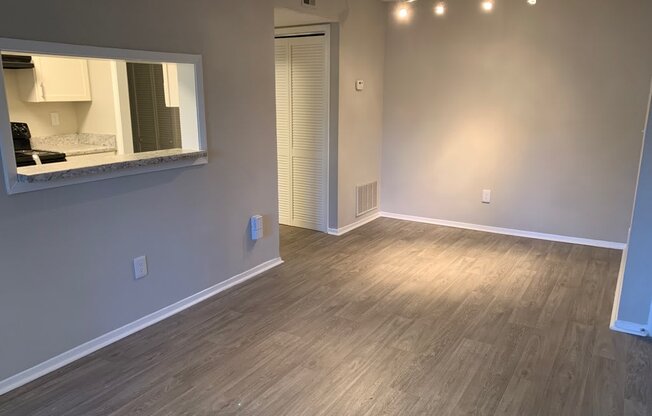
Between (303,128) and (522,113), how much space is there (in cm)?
219

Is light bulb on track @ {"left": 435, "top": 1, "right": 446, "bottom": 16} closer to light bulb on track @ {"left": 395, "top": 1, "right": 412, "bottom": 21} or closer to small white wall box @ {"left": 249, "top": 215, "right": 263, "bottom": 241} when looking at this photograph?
light bulb on track @ {"left": 395, "top": 1, "right": 412, "bottom": 21}

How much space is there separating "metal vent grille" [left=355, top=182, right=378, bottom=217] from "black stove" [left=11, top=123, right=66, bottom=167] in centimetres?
289

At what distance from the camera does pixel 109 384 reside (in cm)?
252

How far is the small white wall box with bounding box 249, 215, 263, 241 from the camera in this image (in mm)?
3861

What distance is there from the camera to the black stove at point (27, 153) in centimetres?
373

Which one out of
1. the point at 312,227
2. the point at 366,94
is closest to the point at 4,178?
the point at 312,227

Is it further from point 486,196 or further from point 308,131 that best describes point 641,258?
point 308,131

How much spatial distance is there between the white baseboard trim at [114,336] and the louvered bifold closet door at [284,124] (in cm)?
153

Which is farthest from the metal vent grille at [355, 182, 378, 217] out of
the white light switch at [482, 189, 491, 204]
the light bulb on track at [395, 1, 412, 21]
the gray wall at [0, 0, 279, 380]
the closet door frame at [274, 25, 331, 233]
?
the light bulb on track at [395, 1, 412, 21]

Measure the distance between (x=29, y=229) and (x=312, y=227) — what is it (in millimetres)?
3179

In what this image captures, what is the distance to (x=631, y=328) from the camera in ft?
9.95

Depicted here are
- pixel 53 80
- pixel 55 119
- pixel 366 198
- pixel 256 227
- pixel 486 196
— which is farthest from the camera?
pixel 366 198

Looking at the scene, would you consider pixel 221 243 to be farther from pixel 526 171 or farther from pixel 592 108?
pixel 592 108

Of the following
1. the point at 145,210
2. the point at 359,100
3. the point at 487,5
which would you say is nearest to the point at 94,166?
the point at 145,210
